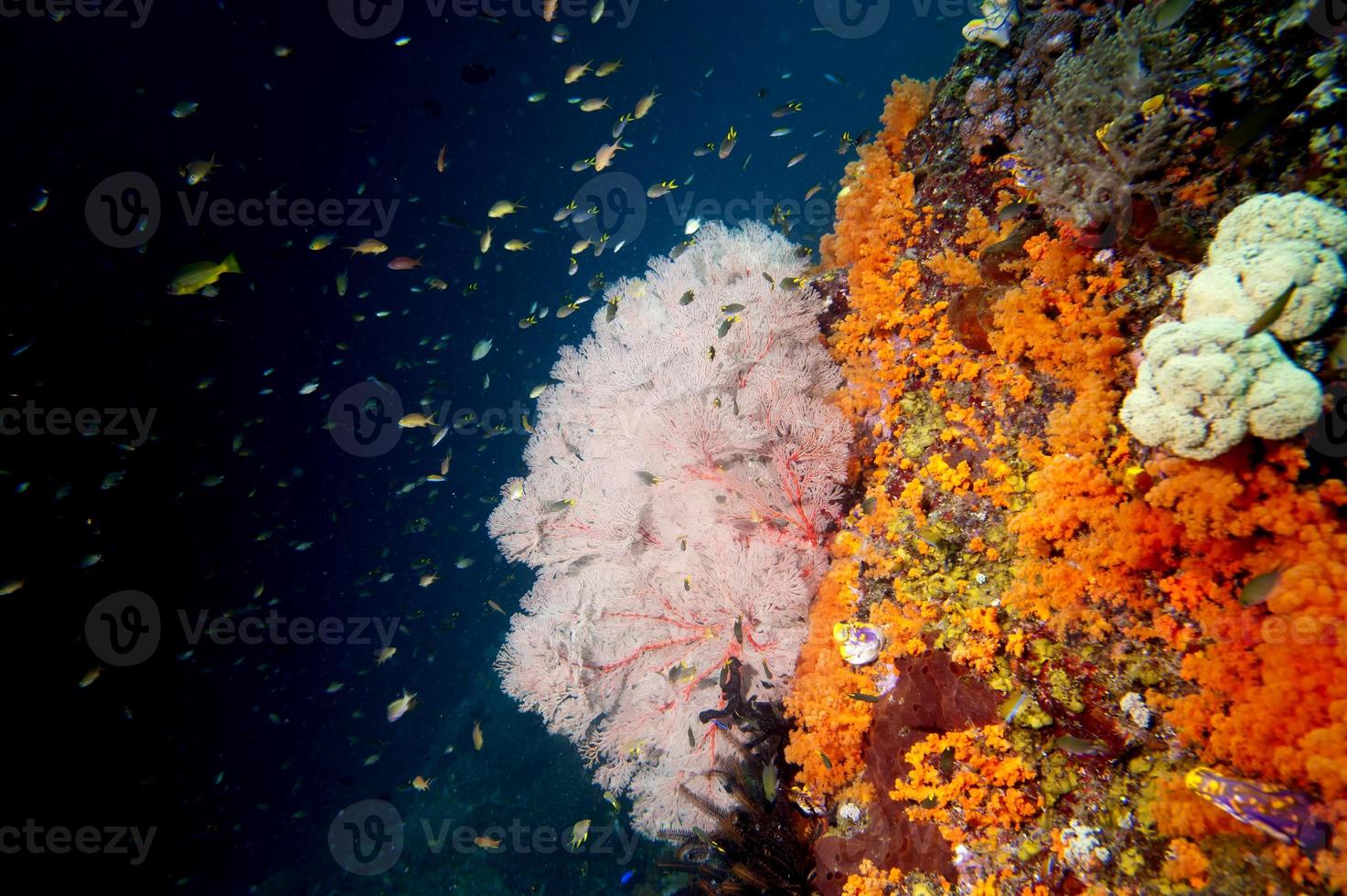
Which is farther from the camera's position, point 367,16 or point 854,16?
point 854,16

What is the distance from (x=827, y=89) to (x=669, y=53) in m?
33.0

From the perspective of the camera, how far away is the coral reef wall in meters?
2.19

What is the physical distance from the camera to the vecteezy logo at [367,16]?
15.1 metres

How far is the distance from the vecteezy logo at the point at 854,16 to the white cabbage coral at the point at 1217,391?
77.1m

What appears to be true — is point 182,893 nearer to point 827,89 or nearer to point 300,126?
point 300,126

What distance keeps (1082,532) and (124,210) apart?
1775 cm

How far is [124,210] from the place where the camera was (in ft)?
38.9

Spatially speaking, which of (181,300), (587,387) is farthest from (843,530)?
(181,300)
